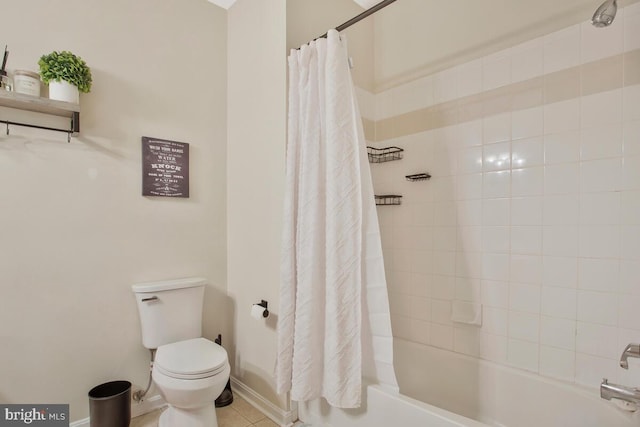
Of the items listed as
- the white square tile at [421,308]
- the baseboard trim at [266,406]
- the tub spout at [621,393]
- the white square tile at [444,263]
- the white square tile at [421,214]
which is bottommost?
the baseboard trim at [266,406]

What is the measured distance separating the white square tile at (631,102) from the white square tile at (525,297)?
0.84m

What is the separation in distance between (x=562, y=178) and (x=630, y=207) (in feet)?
0.90

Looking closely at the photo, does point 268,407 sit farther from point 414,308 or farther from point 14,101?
point 14,101

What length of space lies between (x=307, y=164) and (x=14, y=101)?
139 cm

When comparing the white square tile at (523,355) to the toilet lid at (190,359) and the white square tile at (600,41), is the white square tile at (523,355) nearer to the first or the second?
the white square tile at (600,41)

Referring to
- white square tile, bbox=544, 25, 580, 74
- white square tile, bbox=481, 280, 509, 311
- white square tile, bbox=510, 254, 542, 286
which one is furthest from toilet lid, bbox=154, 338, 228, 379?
white square tile, bbox=544, 25, 580, 74

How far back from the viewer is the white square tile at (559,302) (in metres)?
1.55

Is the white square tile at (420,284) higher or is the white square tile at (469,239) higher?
the white square tile at (469,239)

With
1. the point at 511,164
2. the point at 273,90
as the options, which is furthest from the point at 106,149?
the point at 511,164

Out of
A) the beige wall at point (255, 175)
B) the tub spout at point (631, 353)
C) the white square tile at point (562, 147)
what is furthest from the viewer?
the beige wall at point (255, 175)

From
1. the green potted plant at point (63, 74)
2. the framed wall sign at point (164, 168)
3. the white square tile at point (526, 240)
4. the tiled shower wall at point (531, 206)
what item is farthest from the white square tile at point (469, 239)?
the green potted plant at point (63, 74)

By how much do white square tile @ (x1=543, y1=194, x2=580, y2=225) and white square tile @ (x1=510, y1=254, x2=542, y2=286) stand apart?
0.65 feet

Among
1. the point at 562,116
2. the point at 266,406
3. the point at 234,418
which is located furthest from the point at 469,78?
the point at 234,418

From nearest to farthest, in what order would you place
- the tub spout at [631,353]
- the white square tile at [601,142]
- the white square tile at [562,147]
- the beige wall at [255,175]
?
the tub spout at [631,353] → the white square tile at [601,142] → the white square tile at [562,147] → the beige wall at [255,175]
